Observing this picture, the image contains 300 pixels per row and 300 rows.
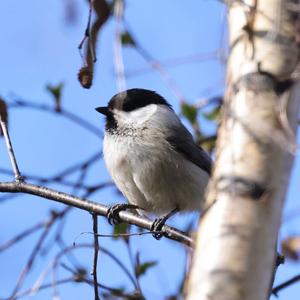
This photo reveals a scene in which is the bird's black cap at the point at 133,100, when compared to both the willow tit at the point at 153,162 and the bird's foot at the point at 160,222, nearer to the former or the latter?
the willow tit at the point at 153,162

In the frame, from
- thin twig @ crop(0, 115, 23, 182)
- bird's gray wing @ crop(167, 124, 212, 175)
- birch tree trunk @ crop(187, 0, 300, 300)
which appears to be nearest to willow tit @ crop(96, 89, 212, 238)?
bird's gray wing @ crop(167, 124, 212, 175)

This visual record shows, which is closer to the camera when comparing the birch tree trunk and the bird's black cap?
the birch tree trunk

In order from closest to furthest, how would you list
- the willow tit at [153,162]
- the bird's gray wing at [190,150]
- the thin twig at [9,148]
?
the thin twig at [9,148]
the willow tit at [153,162]
the bird's gray wing at [190,150]

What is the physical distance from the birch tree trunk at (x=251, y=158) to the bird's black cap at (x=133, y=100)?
2.27 meters

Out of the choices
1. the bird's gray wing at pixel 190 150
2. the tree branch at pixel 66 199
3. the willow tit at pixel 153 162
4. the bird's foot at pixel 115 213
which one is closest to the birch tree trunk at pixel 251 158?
the tree branch at pixel 66 199

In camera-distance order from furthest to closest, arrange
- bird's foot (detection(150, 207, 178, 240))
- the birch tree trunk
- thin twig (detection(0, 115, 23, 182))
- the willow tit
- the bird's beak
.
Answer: the bird's beak
the willow tit
bird's foot (detection(150, 207, 178, 240))
thin twig (detection(0, 115, 23, 182))
the birch tree trunk

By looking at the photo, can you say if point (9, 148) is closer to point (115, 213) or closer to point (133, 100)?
point (115, 213)

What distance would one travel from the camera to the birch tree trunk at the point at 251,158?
101 cm

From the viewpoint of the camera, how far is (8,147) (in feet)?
7.23

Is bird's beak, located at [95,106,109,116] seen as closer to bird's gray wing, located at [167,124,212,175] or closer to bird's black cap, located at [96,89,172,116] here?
bird's black cap, located at [96,89,172,116]

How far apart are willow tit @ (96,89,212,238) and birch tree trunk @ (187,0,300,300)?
2.01 m

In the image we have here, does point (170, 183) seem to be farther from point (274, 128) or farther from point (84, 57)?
point (274, 128)

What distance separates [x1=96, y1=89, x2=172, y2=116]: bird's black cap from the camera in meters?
3.59

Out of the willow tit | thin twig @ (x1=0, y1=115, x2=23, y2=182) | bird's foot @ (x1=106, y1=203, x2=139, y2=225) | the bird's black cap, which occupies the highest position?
the bird's black cap
